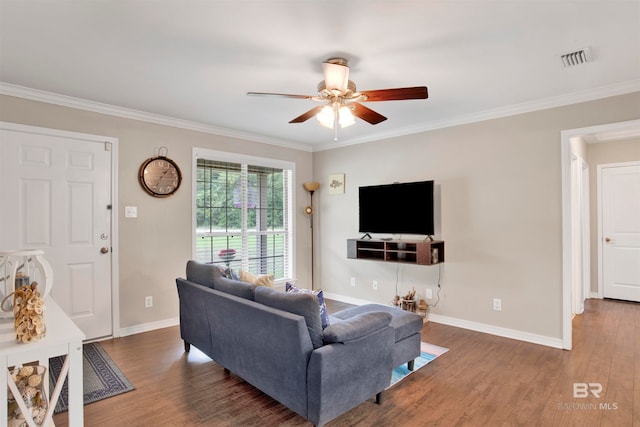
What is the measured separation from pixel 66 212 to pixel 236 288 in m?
2.18

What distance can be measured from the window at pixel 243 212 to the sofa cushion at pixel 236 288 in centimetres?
182

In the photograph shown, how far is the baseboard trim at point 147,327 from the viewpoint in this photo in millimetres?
3766

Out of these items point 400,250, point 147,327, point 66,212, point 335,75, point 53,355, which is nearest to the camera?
point 53,355

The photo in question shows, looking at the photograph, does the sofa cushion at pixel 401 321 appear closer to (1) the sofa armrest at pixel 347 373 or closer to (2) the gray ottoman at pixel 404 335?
A: (2) the gray ottoman at pixel 404 335

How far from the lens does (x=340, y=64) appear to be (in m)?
2.43

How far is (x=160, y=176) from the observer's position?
159 inches

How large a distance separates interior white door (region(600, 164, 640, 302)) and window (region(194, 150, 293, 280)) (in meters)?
4.86

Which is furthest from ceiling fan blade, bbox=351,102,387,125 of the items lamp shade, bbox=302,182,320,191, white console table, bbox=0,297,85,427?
lamp shade, bbox=302,182,320,191

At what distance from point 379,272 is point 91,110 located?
3939mm

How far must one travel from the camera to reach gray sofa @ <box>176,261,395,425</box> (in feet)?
6.46

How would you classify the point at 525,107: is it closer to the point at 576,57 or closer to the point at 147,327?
the point at 576,57

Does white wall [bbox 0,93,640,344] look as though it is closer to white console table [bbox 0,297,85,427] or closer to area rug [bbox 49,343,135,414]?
area rug [bbox 49,343,135,414]

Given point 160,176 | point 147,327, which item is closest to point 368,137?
point 160,176

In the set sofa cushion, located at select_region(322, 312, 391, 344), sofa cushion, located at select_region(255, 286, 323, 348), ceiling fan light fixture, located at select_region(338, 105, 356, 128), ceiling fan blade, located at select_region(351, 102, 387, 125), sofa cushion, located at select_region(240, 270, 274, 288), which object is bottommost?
sofa cushion, located at select_region(322, 312, 391, 344)
